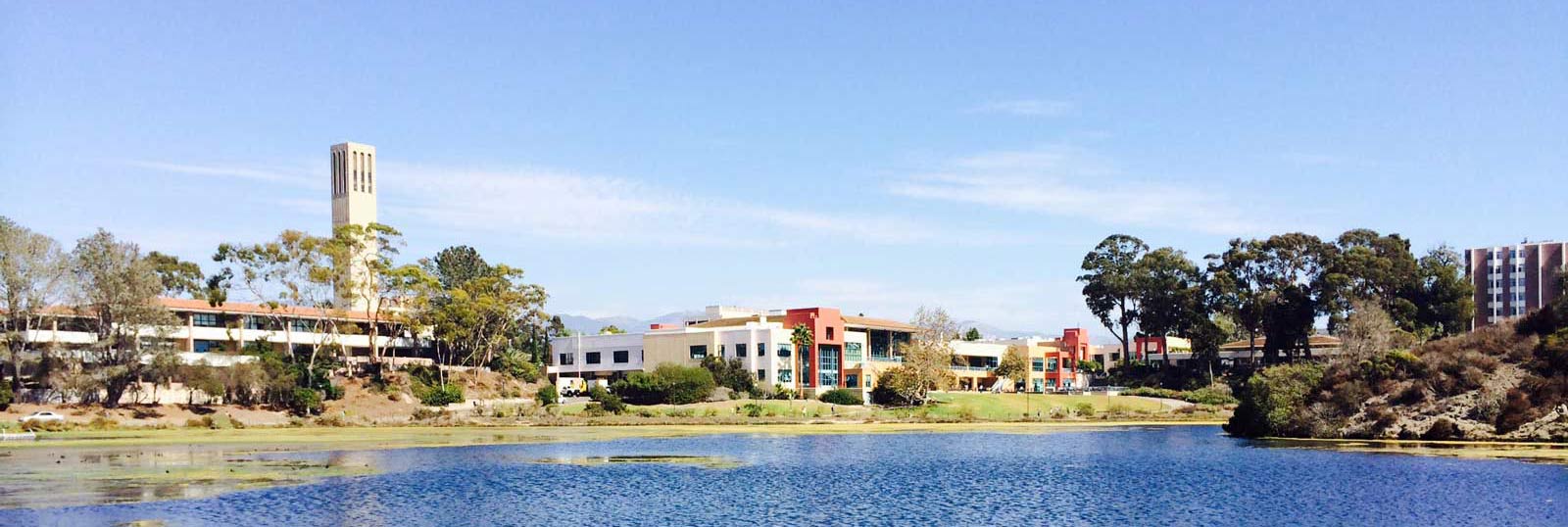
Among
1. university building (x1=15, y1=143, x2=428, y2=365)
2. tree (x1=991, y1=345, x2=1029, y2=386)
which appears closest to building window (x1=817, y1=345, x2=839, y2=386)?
tree (x1=991, y1=345, x2=1029, y2=386)

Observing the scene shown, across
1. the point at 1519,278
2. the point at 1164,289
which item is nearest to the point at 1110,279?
the point at 1164,289

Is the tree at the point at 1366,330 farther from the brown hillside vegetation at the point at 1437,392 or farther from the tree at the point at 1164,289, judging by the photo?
the brown hillside vegetation at the point at 1437,392

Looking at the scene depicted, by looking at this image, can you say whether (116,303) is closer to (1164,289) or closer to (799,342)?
(799,342)

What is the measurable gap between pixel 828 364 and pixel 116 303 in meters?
60.6

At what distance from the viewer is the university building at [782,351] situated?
4852 inches

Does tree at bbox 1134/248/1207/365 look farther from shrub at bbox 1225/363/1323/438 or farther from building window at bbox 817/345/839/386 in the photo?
shrub at bbox 1225/363/1323/438

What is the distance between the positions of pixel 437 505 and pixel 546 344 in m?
117

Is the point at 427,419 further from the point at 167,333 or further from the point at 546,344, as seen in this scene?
the point at 546,344

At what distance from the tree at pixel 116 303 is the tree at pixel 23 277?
1.70 meters

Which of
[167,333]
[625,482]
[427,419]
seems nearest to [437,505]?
[625,482]

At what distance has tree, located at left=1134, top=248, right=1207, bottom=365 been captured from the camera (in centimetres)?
13688

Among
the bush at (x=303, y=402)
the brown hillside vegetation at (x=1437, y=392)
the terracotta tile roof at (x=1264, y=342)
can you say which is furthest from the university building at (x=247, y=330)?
the terracotta tile roof at (x=1264, y=342)

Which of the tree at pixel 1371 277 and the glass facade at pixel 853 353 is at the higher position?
the tree at pixel 1371 277

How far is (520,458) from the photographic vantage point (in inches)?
2329
